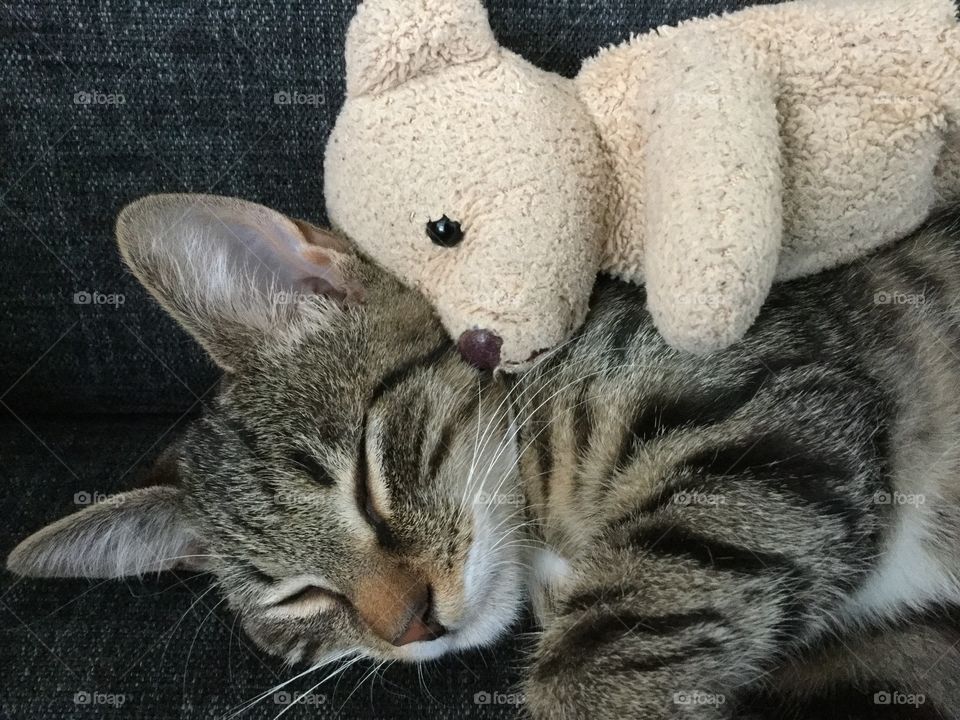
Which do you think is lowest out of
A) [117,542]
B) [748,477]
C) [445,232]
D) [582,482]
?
[117,542]

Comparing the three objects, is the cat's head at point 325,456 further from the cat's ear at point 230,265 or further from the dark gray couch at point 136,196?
the dark gray couch at point 136,196

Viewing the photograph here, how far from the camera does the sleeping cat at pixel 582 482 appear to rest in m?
0.82

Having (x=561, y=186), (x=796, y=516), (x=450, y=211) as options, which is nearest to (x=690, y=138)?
(x=561, y=186)

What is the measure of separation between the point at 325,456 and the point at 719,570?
47 centimetres

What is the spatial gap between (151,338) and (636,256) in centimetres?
95

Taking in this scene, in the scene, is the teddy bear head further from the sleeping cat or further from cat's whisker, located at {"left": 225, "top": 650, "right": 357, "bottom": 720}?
cat's whisker, located at {"left": 225, "top": 650, "right": 357, "bottom": 720}

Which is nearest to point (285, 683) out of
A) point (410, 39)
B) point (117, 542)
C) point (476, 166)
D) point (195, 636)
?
point (195, 636)

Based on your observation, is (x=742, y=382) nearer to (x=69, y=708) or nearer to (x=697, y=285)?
(x=697, y=285)

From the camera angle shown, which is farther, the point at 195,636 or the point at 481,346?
the point at 195,636

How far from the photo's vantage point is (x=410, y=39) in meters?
0.79

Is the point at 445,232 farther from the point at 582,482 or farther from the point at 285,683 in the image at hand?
the point at 285,683

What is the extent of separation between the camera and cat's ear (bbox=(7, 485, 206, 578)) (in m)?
1.03

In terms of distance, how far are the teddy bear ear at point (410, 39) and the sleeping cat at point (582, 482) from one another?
0.23 meters

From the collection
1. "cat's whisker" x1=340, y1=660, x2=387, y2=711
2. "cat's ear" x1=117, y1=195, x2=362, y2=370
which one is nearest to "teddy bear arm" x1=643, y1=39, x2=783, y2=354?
"cat's ear" x1=117, y1=195, x2=362, y2=370
